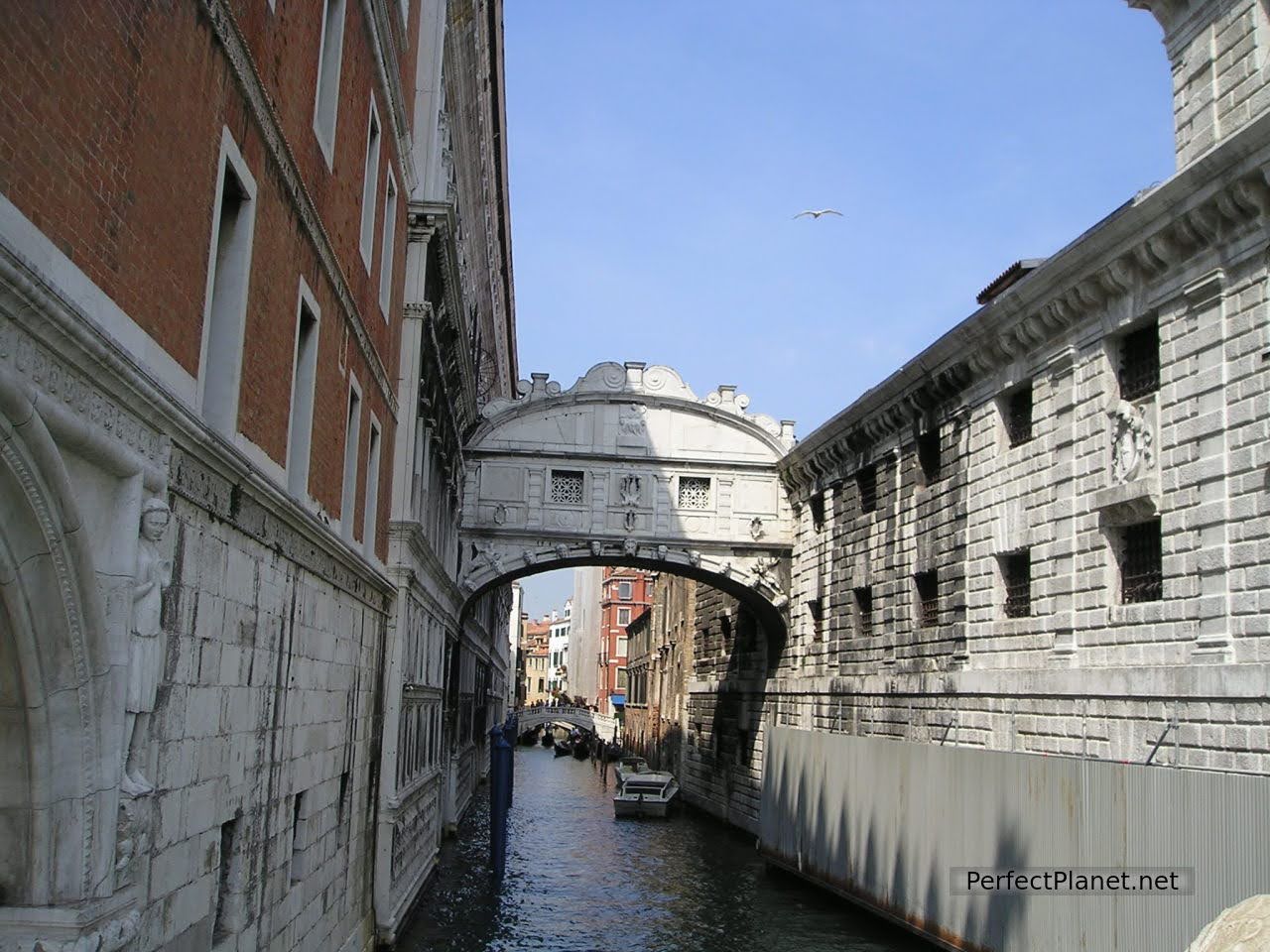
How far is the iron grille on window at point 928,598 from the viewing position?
1853 cm

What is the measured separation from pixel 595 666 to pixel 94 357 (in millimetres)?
95187

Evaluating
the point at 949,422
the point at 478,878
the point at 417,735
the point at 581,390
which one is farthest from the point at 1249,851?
the point at 581,390

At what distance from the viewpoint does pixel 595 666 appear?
98.5 meters

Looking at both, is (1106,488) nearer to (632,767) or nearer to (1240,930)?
(1240,930)

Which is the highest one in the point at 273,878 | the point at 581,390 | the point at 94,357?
the point at 581,390

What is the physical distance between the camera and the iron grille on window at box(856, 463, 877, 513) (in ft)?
71.0

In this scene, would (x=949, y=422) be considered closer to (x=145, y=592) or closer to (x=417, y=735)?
(x=417, y=735)

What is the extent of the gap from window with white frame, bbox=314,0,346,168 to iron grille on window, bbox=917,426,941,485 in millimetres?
11902

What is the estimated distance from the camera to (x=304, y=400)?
912 cm

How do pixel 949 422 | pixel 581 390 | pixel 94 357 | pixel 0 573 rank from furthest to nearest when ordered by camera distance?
pixel 581 390 < pixel 949 422 < pixel 94 357 < pixel 0 573

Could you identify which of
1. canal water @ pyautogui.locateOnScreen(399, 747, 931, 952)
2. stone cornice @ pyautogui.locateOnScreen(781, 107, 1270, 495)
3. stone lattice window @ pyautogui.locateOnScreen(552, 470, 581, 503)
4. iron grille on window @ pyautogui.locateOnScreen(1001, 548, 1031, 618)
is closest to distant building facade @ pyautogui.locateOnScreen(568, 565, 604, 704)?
canal water @ pyautogui.locateOnScreen(399, 747, 931, 952)

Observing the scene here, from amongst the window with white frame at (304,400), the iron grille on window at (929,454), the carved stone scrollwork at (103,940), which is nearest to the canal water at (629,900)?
the iron grille on window at (929,454)

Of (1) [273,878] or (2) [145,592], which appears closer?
(2) [145,592]

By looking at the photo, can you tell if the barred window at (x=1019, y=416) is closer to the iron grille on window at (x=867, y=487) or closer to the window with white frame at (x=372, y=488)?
the iron grille on window at (x=867, y=487)
